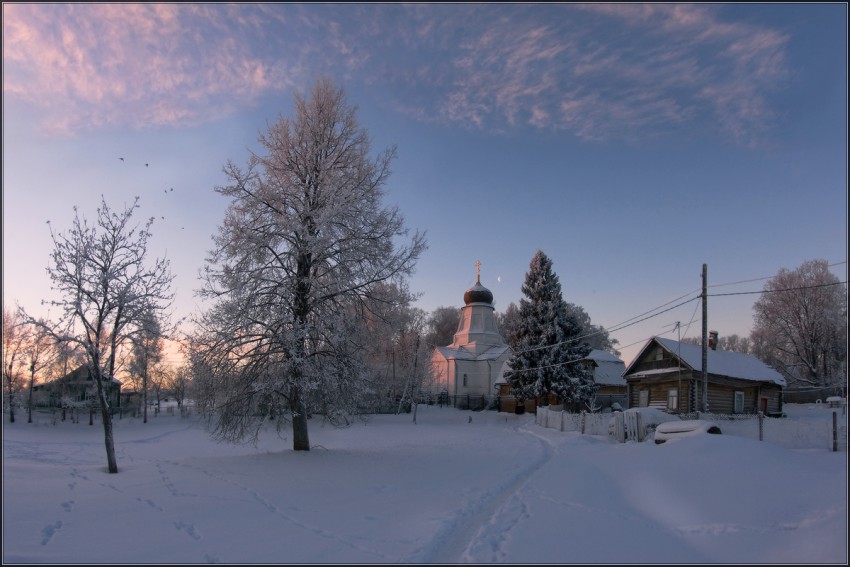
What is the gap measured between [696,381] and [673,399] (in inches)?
87.8

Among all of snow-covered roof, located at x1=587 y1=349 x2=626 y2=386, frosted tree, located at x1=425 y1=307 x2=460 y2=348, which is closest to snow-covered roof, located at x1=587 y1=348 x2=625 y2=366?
snow-covered roof, located at x1=587 y1=349 x2=626 y2=386

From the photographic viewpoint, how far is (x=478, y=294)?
61281mm

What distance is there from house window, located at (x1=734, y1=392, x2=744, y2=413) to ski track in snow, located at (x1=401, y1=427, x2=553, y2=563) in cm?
2776

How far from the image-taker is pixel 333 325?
16.1 m

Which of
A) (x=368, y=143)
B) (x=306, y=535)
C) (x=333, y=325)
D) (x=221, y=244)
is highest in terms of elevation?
(x=368, y=143)

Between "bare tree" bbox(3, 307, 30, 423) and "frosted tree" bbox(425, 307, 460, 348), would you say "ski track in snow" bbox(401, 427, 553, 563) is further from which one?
"frosted tree" bbox(425, 307, 460, 348)

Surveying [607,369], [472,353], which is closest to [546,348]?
[607,369]

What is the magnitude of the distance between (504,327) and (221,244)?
68611mm

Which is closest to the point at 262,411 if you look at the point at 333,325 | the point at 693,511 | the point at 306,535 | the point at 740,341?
the point at 333,325

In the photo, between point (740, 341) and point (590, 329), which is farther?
point (740, 341)

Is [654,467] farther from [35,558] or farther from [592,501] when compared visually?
[35,558]

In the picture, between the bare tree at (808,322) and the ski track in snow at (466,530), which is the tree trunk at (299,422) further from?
the bare tree at (808,322)

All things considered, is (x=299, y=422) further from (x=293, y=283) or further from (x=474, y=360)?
(x=474, y=360)

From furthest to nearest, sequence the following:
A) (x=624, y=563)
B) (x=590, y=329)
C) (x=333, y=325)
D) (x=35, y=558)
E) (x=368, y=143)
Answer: (x=590, y=329), (x=368, y=143), (x=333, y=325), (x=35, y=558), (x=624, y=563)
